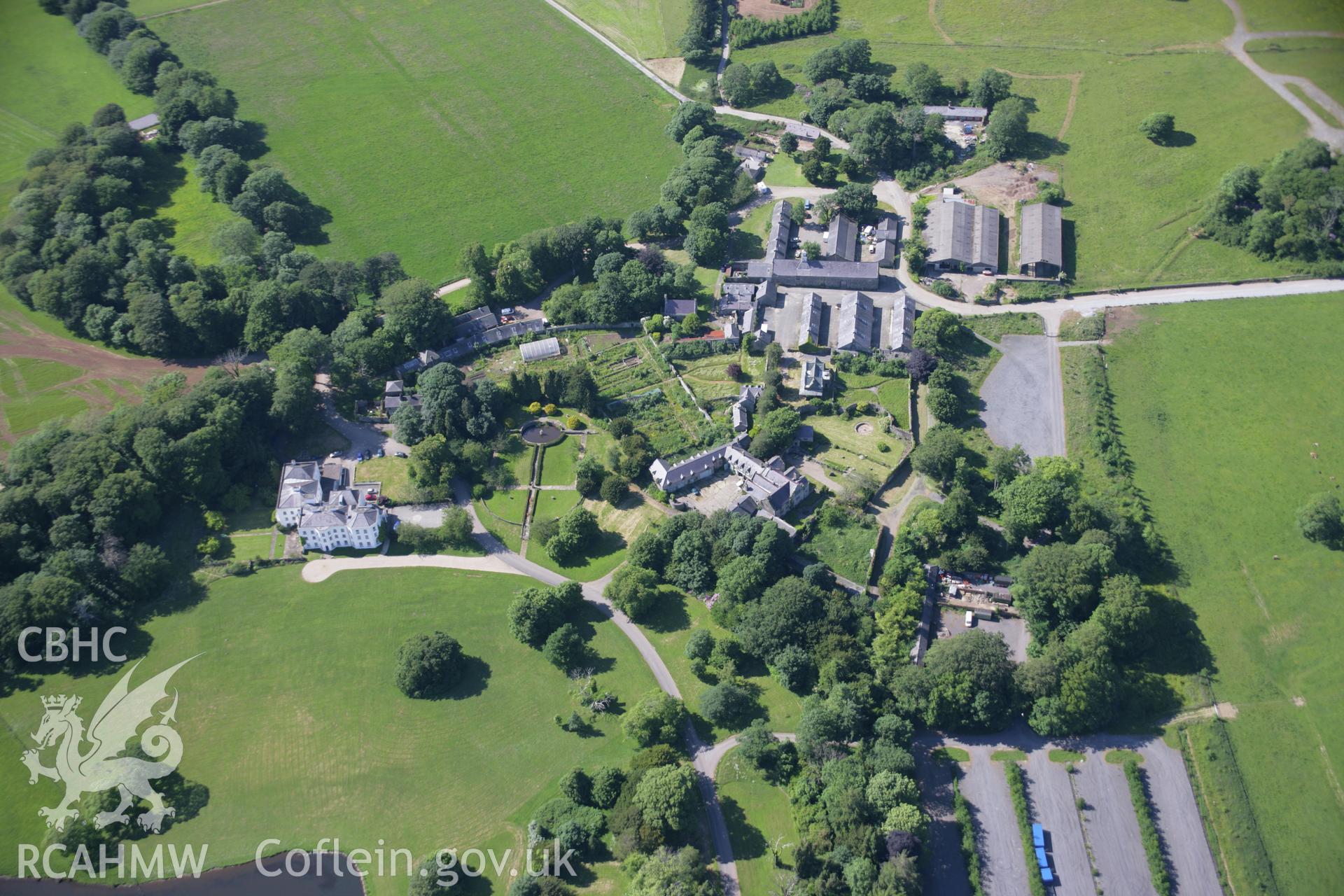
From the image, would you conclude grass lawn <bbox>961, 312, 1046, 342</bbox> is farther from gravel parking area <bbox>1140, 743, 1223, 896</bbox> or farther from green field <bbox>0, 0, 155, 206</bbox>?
green field <bbox>0, 0, 155, 206</bbox>

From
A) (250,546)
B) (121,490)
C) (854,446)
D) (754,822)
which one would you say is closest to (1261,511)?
(854,446)

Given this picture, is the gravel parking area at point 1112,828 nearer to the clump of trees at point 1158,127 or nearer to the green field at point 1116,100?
the green field at point 1116,100

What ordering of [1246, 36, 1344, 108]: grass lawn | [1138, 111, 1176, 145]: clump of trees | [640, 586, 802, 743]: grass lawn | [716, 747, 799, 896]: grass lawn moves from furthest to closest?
[1246, 36, 1344, 108]: grass lawn, [1138, 111, 1176, 145]: clump of trees, [640, 586, 802, 743]: grass lawn, [716, 747, 799, 896]: grass lawn

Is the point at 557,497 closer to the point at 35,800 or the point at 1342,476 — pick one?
the point at 35,800

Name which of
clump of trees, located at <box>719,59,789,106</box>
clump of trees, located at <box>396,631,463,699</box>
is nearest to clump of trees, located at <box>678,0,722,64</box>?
clump of trees, located at <box>719,59,789,106</box>

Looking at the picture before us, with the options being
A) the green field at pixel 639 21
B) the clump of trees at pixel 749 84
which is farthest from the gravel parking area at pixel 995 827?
the green field at pixel 639 21

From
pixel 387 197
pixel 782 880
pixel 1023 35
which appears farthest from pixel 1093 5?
pixel 782 880
